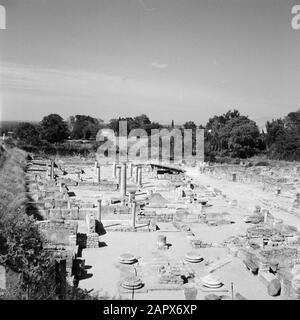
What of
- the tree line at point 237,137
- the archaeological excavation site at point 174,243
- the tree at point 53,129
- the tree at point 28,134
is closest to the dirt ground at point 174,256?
the archaeological excavation site at point 174,243

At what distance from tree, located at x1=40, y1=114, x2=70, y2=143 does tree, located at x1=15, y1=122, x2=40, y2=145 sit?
151 cm

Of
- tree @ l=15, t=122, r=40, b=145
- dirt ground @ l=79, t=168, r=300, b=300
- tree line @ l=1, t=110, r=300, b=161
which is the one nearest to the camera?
dirt ground @ l=79, t=168, r=300, b=300

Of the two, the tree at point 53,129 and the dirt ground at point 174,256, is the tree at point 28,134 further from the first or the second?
the dirt ground at point 174,256

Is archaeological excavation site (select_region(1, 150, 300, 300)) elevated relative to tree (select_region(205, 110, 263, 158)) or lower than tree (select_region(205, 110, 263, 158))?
lower

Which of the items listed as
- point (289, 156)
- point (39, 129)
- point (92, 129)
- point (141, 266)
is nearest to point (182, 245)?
point (141, 266)

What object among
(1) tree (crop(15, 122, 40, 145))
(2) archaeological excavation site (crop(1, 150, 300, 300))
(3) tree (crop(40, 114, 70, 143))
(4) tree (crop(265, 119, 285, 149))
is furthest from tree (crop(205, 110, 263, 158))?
(2) archaeological excavation site (crop(1, 150, 300, 300))

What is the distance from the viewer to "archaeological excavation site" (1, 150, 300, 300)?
1219 cm

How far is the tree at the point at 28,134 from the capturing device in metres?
65.2

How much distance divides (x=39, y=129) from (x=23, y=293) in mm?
64505

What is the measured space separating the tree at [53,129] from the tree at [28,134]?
1.51 m

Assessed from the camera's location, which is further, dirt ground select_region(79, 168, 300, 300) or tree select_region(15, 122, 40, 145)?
tree select_region(15, 122, 40, 145)

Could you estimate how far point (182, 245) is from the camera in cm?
1723

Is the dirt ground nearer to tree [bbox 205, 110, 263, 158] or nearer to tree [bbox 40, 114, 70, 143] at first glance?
tree [bbox 205, 110, 263, 158]
